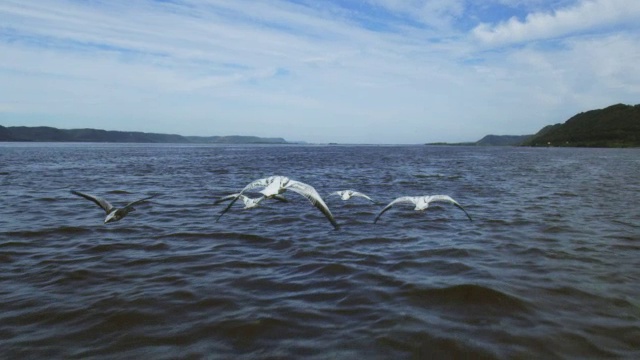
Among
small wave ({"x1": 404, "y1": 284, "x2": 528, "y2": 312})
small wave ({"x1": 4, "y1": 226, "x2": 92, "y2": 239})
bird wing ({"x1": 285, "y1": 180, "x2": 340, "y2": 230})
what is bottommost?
small wave ({"x1": 4, "y1": 226, "x2": 92, "y2": 239})

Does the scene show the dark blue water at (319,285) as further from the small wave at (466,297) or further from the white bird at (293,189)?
the white bird at (293,189)

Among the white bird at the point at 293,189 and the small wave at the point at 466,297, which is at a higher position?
the white bird at the point at 293,189

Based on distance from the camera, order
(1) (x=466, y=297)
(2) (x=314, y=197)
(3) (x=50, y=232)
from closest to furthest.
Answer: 1. (1) (x=466, y=297)
2. (2) (x=314, y=197)
3. (3) (x=50, y=232)

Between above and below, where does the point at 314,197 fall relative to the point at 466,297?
above

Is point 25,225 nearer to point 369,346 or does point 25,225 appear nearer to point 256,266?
point 256,266

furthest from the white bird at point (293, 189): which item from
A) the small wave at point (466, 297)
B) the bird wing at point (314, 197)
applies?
the small wave at point (466, 297)

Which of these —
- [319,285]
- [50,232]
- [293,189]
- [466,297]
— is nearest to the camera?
[466,297]

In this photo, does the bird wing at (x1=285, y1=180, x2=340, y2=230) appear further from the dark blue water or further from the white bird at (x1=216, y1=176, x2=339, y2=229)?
the dark blue water

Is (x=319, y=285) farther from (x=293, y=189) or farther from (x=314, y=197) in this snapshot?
(x=293, y=189)

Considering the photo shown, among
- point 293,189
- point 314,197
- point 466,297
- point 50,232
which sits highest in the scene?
point 293,189

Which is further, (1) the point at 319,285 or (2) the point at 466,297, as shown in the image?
(1) the point at 319,285

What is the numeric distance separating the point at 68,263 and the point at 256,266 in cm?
449

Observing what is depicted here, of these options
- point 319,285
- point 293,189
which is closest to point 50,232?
point 293,189

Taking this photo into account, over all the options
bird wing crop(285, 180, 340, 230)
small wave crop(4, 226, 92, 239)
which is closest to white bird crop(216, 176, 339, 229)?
bird wing crop(285, 180, 340, 230)
